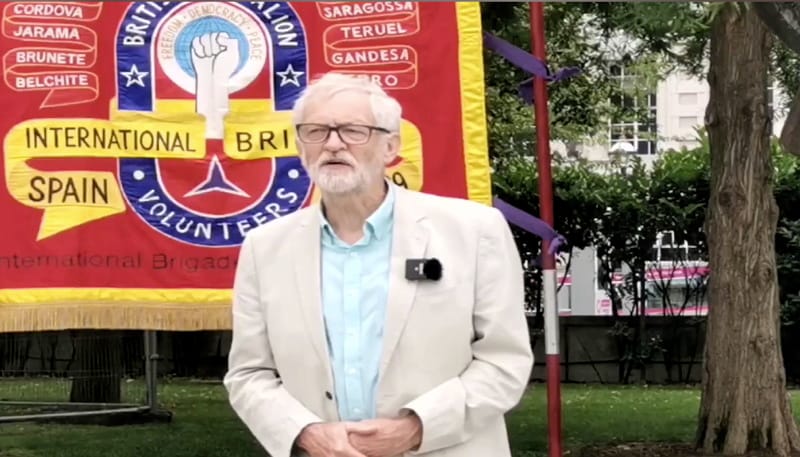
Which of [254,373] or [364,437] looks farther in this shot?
[254,373]

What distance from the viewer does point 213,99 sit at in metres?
4.95

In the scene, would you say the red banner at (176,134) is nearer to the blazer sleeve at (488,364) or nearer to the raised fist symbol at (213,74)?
the raised fist symbol at (213,74)

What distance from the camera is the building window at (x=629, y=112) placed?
1480 cm

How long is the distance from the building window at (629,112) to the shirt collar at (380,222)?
894cm

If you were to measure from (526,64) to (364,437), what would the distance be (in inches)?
105

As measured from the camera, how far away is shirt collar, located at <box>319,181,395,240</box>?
104 inches

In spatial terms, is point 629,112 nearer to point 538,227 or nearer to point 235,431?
point 235,431

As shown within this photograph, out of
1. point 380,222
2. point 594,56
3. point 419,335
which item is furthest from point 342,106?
point 594,56

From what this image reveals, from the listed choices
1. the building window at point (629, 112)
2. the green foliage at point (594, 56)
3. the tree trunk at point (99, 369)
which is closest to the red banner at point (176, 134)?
the green foliage at point (594, 56)

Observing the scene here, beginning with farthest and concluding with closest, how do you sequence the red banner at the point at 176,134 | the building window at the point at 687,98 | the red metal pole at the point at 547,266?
the building window at the point at 687,98 < the red banner at the point at 176,134 < the red metal pole at the point at 547,266

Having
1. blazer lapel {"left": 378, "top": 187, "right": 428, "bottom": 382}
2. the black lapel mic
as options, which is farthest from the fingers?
the black lapel mic

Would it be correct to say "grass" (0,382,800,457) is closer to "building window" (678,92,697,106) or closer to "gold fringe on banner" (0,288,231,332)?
"gold fringe on banner" (0,288,231,332)

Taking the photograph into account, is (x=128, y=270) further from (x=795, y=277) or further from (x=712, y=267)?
(x=795, y=277)

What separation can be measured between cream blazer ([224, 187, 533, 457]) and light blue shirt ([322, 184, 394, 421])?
0.09 ft
